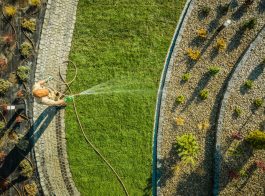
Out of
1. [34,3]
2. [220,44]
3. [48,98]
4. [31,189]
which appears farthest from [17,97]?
[220,44]

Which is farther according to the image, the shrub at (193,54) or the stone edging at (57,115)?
the stone edging at (57,115)

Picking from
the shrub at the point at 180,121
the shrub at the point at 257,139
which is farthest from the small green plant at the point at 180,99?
the shrub at the point at 257,139

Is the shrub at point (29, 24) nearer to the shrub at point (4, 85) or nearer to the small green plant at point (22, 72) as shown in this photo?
the small green plant at point (22, 72)

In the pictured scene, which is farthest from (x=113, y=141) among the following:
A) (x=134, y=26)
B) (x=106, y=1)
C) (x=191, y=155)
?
(x=106, y=1)

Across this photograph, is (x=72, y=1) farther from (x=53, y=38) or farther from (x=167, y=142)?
(x=167, y=142)

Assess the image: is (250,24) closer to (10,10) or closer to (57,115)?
(57,115)

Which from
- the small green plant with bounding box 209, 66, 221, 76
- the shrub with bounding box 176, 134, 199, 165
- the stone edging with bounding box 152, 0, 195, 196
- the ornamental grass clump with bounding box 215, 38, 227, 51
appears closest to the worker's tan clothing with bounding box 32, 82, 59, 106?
the stone edging with bounding box 152, 0, 195, 196
